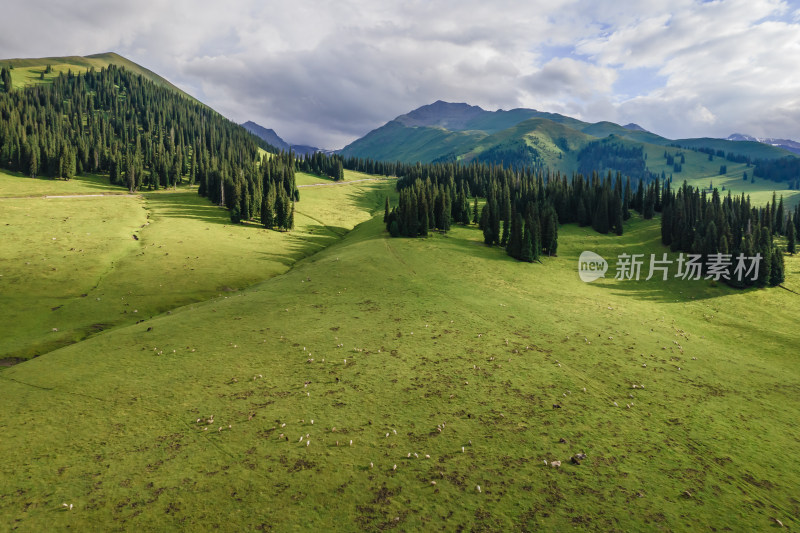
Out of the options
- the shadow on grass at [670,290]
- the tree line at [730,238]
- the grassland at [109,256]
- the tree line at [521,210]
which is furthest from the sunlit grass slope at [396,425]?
the tree line at [521,210]

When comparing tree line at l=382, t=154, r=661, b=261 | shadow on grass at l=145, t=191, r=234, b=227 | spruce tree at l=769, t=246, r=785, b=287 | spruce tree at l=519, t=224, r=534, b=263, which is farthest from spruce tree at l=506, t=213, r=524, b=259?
shadow on grass at l=145, t=191, r=234, b=227

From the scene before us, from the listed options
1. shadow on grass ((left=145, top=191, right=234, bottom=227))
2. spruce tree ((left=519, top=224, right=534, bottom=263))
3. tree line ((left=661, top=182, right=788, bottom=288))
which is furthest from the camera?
shadow on grass ((left=145, top=191, right=234, bottom=227))

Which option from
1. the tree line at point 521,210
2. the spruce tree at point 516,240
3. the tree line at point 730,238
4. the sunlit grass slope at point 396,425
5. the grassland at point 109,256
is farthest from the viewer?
the tree line at point 521,210

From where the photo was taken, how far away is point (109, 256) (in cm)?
6856

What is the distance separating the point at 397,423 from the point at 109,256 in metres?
71.8

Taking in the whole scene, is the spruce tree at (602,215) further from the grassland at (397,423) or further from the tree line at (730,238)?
the grassland at (397,423)

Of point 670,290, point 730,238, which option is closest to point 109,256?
point 670,290

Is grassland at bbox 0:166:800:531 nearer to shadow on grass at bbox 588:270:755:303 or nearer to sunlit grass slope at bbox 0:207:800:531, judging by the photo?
sunlit grass slope at bbox 0:207:800:531

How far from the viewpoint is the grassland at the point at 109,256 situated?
46375 millimetres

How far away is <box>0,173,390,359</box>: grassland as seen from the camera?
46375mm

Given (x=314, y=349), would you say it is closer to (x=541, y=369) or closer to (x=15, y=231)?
(x=541, y=369)

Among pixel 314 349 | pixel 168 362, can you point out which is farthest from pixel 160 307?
pixel 314 349

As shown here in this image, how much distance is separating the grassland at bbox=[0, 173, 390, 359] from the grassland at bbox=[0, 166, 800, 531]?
1575 cm

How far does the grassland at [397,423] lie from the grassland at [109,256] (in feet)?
51.7
